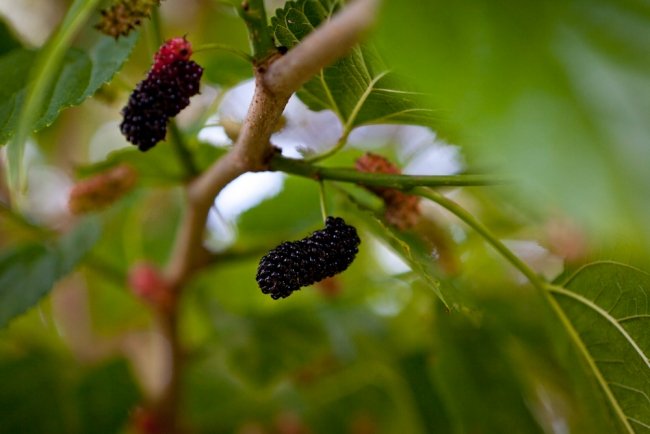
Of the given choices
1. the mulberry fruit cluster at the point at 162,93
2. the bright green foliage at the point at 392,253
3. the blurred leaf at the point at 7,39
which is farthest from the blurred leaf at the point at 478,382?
the blurred leaf at the point at 7,39

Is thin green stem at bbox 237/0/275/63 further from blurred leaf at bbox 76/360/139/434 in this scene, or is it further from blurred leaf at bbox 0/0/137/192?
blurred leaf at bbox 76/360/139/434

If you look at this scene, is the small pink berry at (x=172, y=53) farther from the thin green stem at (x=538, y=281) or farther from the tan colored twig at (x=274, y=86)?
the thin green stem at (x=538, y=281)

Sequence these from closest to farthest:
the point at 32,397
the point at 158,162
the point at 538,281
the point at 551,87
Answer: the point at 551,87 → the point at 538,281 → the point at 158,162 → the point at 32,397

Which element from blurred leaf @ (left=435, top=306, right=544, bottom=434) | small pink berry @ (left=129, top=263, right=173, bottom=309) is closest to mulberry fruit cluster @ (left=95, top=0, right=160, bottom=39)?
small pink berry @ (left=129, top=263, right=173, bottom=309)

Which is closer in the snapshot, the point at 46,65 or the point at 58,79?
the point at 46,65

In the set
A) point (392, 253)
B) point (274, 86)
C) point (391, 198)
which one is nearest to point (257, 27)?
point (274, 86)

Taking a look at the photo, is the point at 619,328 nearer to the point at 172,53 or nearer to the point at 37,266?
the point at 172,53
